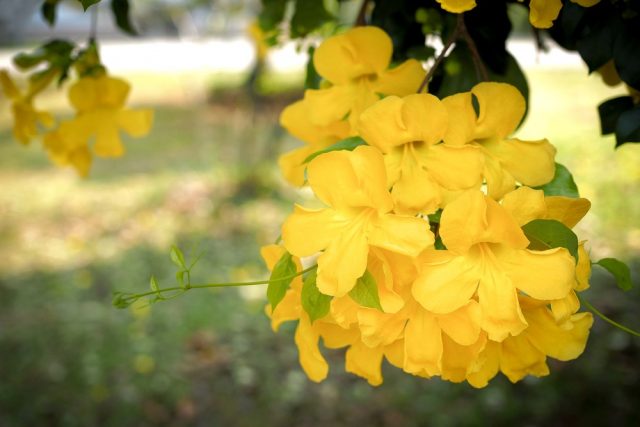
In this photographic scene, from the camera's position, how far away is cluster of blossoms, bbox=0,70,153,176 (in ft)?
2.95

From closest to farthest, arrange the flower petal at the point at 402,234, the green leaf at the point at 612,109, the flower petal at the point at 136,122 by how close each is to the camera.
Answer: the flower petal at the point at 402,234
the green leaf at the point at 612,109
the flower petal at the point at 136,122

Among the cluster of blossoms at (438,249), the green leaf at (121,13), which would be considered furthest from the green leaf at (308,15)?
the cluster of blossoms at (438,249)

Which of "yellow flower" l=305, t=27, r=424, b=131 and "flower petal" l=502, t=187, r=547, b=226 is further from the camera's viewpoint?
"yellow flower" l=305, t=27, r=424, b=131

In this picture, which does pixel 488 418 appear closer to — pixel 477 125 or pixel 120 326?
pixel 120 326

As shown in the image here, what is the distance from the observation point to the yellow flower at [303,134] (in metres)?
0.72

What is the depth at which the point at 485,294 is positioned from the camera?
0.52 m

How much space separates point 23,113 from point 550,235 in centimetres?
80

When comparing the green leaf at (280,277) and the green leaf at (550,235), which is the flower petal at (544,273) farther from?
the green leaf at (280,277)

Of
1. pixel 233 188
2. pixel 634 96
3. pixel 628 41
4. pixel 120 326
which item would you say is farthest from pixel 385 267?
pixel 233 188

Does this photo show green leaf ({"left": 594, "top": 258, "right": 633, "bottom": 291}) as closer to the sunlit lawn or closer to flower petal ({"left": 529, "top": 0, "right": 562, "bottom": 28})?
flower petal ({"left": 529, "top": 0, "right": 562, "bottom": 28})

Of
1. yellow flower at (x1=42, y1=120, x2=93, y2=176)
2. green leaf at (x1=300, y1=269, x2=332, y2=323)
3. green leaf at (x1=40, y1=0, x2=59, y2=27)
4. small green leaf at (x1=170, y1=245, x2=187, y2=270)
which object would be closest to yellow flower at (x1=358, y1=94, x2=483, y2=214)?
green leaf at (x1=300, y1=269, x2=332, y2=323)

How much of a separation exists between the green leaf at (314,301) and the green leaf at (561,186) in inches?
9.3

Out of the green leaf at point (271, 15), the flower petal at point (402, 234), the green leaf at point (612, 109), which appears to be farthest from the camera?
the green leaf at point (271, 15)

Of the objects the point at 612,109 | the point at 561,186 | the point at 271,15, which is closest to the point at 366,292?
the point at 561,186
